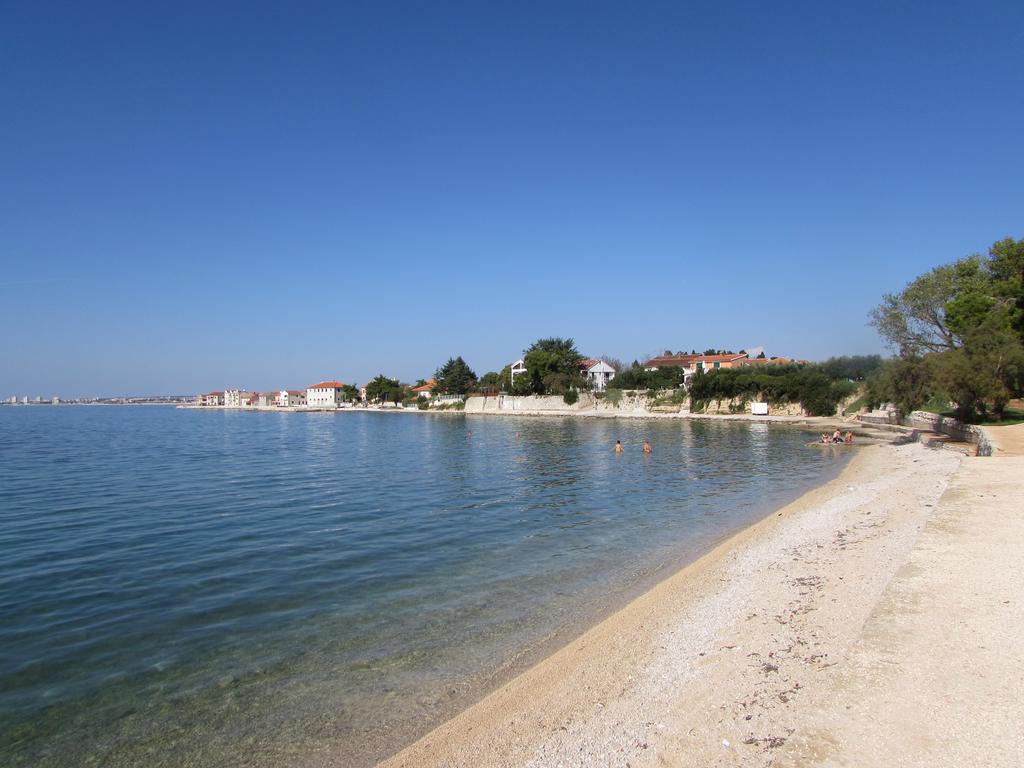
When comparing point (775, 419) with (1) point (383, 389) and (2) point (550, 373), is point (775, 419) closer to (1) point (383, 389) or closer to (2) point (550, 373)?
(2) point (550, 373)

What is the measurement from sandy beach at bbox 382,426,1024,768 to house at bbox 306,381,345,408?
17690 cm

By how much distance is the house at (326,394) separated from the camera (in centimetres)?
18025

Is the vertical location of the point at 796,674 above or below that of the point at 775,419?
below

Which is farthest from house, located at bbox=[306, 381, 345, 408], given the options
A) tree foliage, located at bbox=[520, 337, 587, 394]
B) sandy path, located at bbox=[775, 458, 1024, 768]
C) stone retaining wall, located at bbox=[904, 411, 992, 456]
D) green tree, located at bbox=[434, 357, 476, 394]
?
sandy path, located at bbox=[775, 458, 1024, 768]

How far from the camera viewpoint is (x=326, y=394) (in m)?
182

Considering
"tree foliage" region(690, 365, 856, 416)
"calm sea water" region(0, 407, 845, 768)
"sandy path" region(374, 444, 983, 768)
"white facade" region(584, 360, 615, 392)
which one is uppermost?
"white facade" region(584, 360, 615, 392)

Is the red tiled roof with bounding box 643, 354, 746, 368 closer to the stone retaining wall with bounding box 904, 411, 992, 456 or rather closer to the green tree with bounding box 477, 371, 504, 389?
the green tree with bounding box 477, 371, 504, 389

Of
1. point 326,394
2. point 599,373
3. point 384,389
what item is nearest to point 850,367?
point 599,373

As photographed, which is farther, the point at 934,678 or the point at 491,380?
the point at 491,380

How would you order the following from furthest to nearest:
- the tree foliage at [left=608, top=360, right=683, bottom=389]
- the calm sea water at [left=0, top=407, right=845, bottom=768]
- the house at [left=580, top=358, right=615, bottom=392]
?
the house at [left=580, top=358, right=615, bottom=392] → the tree foliage at [left=608, top=360, right=683, bottom=389] → the calm sea water at [left=0, top=407, right=845, bottom=768]

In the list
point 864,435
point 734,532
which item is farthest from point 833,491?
point 864,435

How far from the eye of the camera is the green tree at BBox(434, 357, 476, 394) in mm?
128125

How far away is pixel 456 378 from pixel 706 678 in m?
123

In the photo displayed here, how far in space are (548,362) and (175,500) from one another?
84.4 meters
